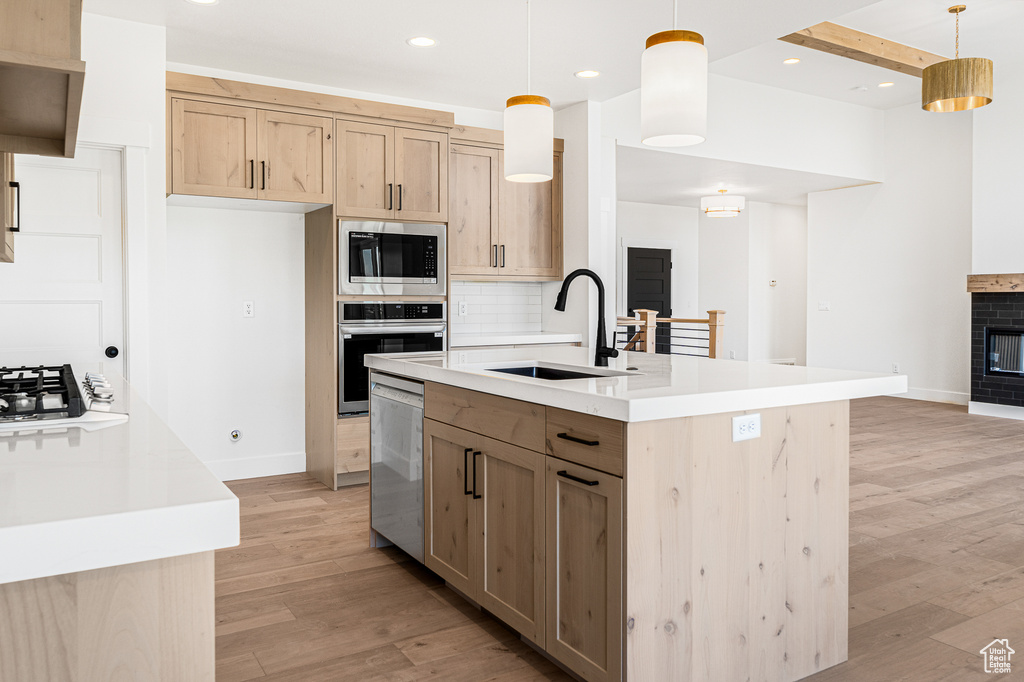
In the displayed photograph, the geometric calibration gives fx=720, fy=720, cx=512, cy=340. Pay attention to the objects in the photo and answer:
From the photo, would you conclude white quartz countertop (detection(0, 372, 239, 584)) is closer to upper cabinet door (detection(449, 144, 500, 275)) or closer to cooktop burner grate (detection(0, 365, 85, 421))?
Answer: cooktop burner grate (detection(0, 365, 85, 421))

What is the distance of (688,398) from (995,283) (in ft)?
20.7

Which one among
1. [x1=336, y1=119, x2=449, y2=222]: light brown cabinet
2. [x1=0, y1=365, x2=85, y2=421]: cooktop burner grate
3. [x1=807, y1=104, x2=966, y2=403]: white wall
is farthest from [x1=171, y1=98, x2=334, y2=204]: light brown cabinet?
[x1=807, y1=104, x2=966, y2=403]: white wall

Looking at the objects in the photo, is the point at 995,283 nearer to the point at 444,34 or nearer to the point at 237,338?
the point at 444,34

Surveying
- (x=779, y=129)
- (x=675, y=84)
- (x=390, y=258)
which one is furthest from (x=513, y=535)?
(x=779, y=129)

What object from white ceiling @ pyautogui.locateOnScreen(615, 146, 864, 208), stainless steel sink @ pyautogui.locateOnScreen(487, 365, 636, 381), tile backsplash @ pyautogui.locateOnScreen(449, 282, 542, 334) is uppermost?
white ceiling @ pyautogui.locateOnScreen(615, 146, 864, 208)

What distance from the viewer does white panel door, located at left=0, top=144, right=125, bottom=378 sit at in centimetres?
357

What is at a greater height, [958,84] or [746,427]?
[958,84]

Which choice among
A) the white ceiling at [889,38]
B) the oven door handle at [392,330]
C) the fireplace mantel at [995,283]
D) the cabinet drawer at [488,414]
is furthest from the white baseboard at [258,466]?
the fireplace mantel at [995,283]

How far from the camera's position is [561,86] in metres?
4.94

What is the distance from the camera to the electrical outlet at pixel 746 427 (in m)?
1.96

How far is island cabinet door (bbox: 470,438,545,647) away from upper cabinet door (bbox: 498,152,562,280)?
3.00 meters

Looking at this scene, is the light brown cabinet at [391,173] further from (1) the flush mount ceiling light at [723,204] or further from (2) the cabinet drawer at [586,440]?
(1) the flush mount ceiling light at [723,204]

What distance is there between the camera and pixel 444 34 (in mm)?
3965

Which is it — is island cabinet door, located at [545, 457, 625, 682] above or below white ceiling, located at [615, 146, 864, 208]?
below
